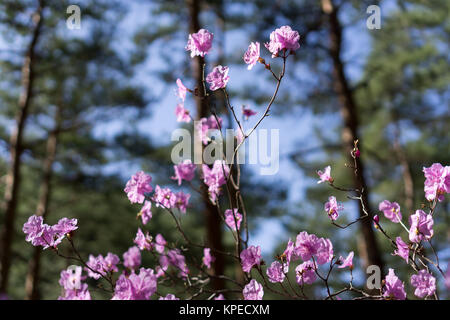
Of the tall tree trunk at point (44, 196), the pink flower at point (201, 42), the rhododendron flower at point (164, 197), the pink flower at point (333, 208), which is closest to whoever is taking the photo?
the pink flower at point (333, 208)

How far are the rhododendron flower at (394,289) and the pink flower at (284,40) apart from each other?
915 millimetres

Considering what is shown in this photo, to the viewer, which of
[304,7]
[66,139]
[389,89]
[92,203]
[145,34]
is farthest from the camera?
[389,89]

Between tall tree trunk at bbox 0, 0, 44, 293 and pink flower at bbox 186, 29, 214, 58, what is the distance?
453 centimetres

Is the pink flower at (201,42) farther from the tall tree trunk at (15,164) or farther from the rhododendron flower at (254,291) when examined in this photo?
the tall tree trunk at (15,164)

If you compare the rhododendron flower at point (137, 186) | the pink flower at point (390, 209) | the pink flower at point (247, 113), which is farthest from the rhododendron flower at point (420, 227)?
the rhododendron flower at point (137, 186)

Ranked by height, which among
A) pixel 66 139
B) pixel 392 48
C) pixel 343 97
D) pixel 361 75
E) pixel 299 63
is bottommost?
pixel 343 97

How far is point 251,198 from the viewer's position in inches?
351

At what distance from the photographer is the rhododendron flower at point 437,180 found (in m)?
1.65

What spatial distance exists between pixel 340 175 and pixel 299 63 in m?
5.34

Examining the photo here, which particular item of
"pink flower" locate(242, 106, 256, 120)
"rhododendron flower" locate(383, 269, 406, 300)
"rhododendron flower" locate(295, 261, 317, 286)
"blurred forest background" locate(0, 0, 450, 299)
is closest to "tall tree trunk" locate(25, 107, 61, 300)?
"blurred forest background" locate(0, 0, 450, 299)

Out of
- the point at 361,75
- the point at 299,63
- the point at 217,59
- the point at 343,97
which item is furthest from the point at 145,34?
the point at 361,75

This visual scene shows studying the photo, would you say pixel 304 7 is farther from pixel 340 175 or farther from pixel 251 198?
pixel 340 175

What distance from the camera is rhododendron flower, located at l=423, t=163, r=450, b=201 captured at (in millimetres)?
1651

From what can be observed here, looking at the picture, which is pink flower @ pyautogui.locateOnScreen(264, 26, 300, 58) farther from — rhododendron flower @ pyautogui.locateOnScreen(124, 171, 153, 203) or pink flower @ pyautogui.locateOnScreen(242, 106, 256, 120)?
rhododendron flower @ pyautogui.locateOnScreen(124, 171, 153, 203)
